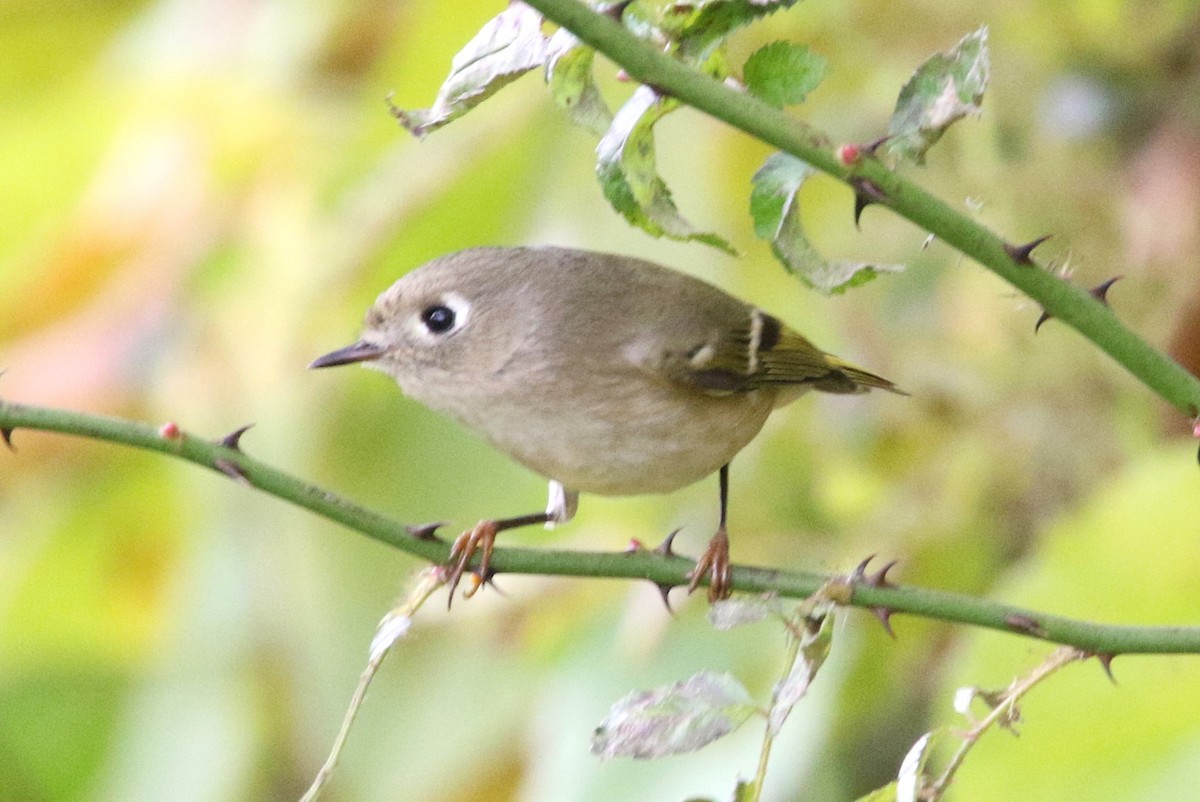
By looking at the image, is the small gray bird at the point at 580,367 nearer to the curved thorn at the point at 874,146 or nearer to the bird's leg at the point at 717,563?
the bird's leg at the point at 717,563

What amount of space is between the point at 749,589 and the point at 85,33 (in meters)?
1.81

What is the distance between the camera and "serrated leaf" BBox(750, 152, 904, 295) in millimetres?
767

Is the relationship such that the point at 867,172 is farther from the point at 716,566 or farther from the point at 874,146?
the point at 716,566

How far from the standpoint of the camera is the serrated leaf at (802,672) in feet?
2.37

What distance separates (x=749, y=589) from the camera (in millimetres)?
872

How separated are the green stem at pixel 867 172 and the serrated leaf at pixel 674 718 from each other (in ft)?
0.93

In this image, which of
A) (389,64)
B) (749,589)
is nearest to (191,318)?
(389,64)

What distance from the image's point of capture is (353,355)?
1.35 meters

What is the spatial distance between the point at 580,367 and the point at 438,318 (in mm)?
160

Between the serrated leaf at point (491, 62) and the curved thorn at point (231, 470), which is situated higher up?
the serrated leaf at point (491, 62)

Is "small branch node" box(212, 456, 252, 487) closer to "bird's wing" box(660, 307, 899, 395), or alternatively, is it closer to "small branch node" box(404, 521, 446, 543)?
"small branch node" box(404, 521, 446, 543)

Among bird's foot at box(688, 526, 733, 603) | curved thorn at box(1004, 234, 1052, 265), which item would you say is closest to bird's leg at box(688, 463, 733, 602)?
bird's foot at box(688, 526, 733, 603)

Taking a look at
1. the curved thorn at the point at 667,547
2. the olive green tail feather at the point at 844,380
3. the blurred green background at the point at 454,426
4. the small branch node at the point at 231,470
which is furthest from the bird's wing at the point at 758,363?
the small branch node at the point at 231,470

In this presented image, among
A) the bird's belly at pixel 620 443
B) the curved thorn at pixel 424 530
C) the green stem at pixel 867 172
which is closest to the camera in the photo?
the green stem at pixel 867 172
